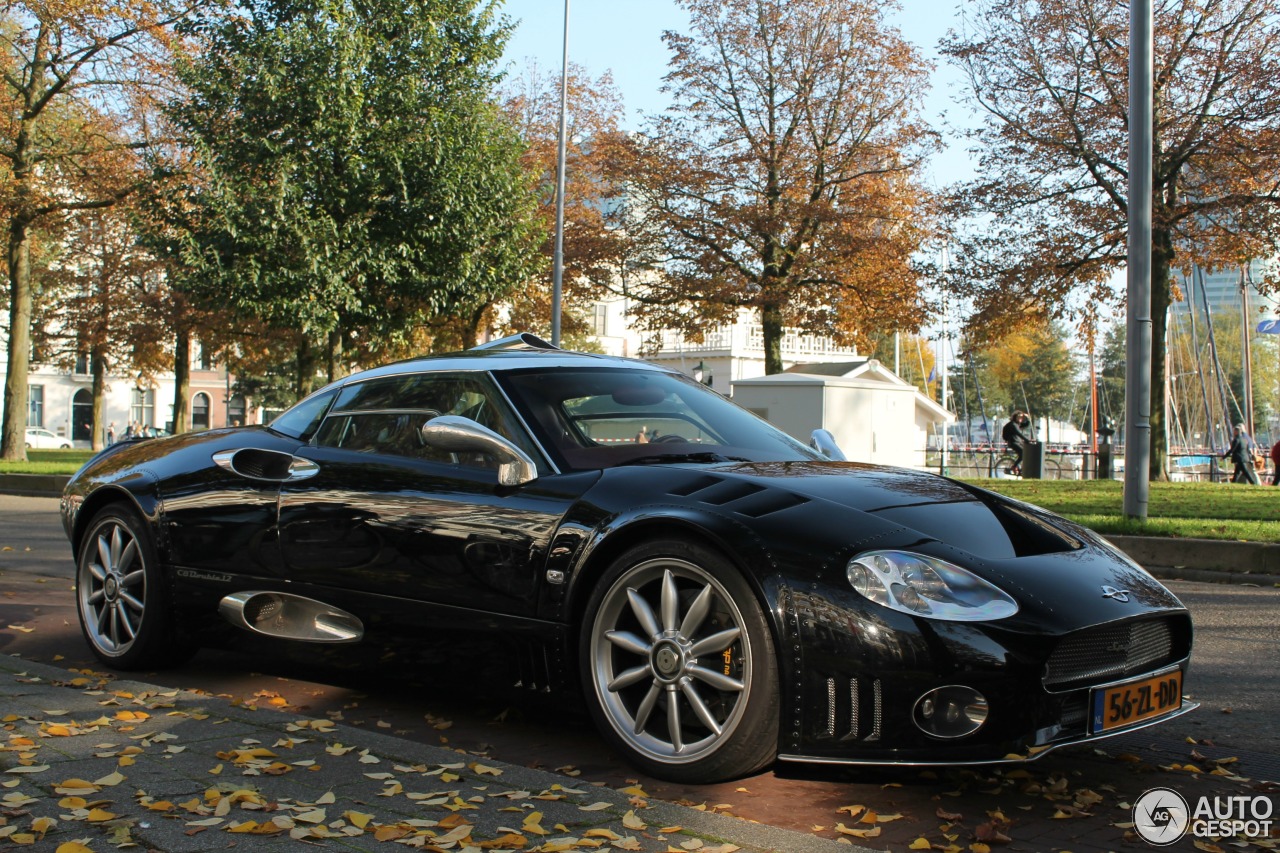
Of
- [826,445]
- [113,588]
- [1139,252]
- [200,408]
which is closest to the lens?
[826,445]

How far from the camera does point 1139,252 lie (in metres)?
12.9

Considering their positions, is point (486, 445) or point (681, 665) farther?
point (486, 445)

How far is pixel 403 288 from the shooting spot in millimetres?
24656

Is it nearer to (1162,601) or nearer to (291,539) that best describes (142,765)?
(291,539)

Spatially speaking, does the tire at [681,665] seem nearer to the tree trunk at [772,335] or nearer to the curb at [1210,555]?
the curb at [1210,555]

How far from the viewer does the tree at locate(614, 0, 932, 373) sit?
2758 cm

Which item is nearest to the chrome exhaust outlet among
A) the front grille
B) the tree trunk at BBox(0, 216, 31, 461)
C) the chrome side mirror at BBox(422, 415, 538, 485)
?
the chrome side mirror at BBox(422, 415, 538, 485)

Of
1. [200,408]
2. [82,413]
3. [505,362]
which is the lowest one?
[505,362]

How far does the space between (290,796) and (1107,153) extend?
22181 millimetres

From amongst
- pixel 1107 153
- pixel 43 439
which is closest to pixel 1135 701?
pixel 1107 153

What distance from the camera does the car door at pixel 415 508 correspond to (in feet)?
13.6

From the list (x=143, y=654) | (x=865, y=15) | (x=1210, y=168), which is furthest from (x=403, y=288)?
(x=143, y=654)

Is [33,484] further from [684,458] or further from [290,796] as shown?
[290,796]

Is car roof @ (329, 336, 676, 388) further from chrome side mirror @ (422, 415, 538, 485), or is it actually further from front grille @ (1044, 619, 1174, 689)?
front grille @ (1044, 619, 1174, 689)
